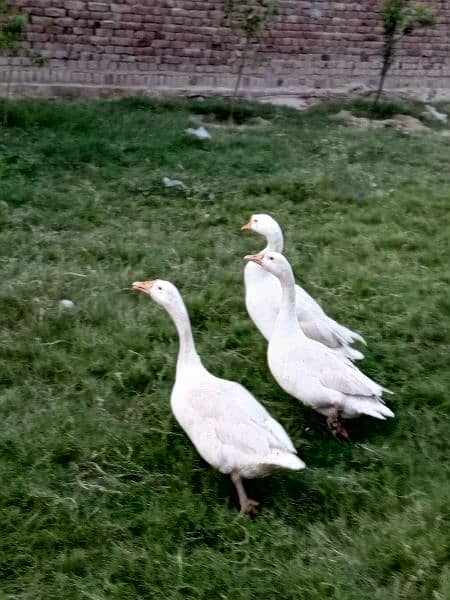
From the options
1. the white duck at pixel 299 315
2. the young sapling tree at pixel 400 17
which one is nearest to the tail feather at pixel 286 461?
the white duck at pixel 299 315

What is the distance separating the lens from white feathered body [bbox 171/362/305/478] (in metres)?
2.90

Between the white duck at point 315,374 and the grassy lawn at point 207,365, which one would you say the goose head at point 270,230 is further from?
the white duck at point 315,374

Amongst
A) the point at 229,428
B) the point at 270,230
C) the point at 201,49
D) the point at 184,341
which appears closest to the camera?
the point at 229,428

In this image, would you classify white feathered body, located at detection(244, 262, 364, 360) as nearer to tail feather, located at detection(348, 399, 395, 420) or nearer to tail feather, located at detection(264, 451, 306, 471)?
A: tail feather, located at detection(348, 399, 395, 420)

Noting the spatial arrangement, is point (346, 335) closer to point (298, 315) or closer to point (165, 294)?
point (298, 315)

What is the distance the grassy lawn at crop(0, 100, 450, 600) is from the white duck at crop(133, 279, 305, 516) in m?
0.20

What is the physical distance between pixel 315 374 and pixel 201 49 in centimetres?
936

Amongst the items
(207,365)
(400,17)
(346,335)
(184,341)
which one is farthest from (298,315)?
(400,17)

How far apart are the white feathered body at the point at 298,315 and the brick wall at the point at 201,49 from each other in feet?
24.5

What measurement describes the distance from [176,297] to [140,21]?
8.76 metres

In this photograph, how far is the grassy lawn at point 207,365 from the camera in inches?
107

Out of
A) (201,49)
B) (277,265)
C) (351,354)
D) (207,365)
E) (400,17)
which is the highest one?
(400,17)

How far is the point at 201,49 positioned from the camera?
11.6 m

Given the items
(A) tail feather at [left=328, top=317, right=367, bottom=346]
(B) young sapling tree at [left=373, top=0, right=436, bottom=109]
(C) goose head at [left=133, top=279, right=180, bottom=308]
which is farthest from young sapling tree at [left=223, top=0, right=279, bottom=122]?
(C) goose head at [left=133, top=279, right=180, bottom=308]
